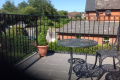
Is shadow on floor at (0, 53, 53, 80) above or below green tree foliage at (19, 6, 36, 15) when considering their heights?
below

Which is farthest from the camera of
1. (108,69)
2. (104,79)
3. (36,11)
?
(36,11)

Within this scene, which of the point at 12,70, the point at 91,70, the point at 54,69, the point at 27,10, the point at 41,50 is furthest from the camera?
the point at 27,10

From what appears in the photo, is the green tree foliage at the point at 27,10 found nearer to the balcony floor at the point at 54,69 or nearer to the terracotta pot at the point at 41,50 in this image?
the terracotta pot at the point at 41,50

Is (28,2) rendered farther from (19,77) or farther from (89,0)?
(19,77)

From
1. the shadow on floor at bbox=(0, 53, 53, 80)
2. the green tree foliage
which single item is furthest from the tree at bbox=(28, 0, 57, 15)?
the shadow on floor at bbox=(0, 53, 53, 80)

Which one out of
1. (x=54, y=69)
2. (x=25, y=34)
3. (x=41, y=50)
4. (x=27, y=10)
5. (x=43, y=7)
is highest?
(x=43, y=7)

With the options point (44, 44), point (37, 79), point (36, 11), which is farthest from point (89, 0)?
point (37, 79)

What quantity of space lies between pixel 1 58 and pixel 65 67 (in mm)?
1542

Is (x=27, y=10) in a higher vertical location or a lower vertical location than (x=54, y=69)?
higher

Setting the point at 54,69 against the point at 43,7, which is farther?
the point at 43,7

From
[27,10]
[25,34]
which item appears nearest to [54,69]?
[25,34]

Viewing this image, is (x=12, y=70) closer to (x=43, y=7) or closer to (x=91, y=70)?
(x=91, y=70)

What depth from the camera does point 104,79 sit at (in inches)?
97.0

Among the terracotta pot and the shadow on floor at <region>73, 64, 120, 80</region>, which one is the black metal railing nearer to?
the terracotta pot
